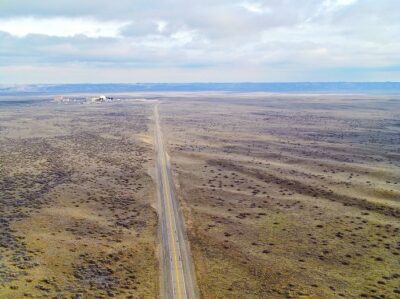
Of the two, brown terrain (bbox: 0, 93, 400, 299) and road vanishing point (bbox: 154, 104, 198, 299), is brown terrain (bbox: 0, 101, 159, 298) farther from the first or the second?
road vanishing point (bbox: 154, 104, 198, 299)

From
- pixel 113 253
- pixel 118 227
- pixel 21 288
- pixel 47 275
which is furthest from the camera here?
pixel 118 227

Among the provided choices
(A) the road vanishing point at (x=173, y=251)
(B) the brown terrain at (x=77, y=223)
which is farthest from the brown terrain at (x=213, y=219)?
(A) the road vanishing point at (x=173, y=251)

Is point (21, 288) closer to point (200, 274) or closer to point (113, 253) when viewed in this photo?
point (113, 253)

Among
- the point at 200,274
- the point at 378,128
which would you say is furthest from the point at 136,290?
the point at 378,128

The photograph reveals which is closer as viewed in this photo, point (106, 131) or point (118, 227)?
point (118, 227)

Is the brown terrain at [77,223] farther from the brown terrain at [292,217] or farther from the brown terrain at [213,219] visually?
the brown terrain at [292,217]

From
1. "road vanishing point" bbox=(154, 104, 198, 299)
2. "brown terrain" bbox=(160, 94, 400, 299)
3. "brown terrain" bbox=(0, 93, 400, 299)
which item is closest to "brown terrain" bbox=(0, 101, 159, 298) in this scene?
"brown terrain" bbox=(0, 93, 400, 299)

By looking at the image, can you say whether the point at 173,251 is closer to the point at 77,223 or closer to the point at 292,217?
the point at 77,223
